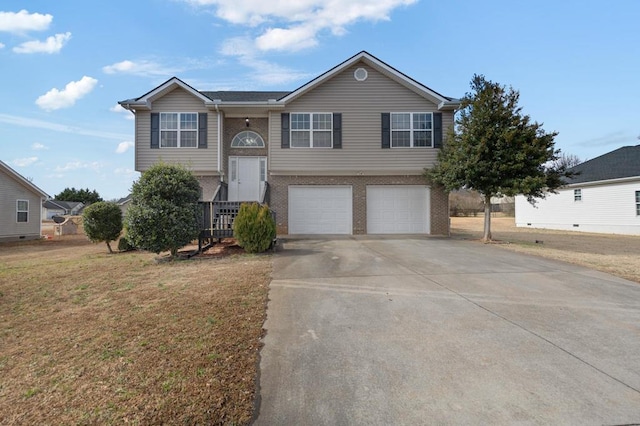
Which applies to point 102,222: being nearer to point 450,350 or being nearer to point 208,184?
point 208,184

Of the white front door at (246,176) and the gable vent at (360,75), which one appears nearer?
the gable vent at (360,75)

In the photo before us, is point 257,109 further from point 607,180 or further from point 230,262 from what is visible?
point 607,180

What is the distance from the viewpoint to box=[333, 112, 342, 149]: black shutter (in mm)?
15508

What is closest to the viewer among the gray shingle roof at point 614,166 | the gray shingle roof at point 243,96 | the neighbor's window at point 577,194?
the gray shingle roof at point 243,96

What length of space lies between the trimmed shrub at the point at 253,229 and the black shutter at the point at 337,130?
21.1ft

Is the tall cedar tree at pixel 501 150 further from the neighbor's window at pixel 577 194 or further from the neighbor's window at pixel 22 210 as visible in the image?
the neighbor's window at pixel 22 210

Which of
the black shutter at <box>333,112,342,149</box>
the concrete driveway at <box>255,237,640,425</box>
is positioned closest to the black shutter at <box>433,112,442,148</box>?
the black shutter at <box>333,112,342,149</box>

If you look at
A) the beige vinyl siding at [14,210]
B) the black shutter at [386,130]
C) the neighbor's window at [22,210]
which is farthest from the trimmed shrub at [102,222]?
Result: the black shutter at [386,130]

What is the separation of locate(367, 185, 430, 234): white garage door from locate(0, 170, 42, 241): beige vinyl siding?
20.1 metres

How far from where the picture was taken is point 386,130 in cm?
1563

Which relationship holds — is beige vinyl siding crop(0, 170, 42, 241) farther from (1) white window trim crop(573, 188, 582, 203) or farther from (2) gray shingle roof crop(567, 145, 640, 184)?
(1) white window trim crop(573, 188, 582, 203)

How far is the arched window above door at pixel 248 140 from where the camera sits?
16.2m

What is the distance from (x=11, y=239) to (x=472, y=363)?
986 inches

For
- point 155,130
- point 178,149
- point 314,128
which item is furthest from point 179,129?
point 314,128
